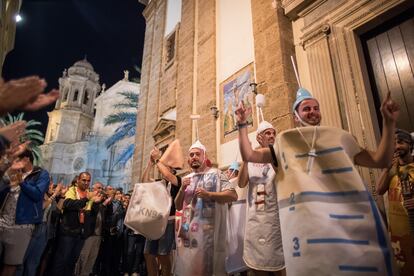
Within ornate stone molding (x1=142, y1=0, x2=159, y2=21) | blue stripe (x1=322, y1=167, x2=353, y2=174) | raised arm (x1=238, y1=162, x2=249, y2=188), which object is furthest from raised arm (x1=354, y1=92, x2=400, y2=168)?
ornate stone molding (x1=142, y1=0, x2=159, y2=21)

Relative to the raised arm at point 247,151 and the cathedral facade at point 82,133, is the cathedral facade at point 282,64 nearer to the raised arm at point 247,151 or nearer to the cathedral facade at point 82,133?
the raised arm at point 247,151

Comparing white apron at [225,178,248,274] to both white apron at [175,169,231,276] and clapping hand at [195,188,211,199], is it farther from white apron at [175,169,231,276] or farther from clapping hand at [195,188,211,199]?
clapping hand at [195,188,211,199]

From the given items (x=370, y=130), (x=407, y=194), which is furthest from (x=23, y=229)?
(x=370, y=130)

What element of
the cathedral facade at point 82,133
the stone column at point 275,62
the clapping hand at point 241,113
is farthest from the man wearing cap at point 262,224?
the cathedral facade at point 82,133

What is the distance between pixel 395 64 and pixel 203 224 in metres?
4.25

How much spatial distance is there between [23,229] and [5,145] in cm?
202

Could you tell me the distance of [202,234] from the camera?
3.08 m

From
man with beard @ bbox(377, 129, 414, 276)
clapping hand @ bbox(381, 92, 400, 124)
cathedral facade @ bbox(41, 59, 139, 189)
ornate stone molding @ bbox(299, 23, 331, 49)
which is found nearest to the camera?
clapping hand @ bbox(381, 92, 400, 124)

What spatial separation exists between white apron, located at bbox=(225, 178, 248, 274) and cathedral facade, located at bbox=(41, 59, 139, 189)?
3218cm

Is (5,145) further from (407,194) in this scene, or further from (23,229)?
(407,194)

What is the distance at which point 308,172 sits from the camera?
77.0 inches

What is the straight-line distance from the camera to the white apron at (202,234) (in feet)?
9.83

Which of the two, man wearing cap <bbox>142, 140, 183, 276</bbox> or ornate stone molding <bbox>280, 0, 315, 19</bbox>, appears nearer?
man wearing cap <bbox>142, 140, 183, 276</bbox>

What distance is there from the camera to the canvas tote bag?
323 centimetres
